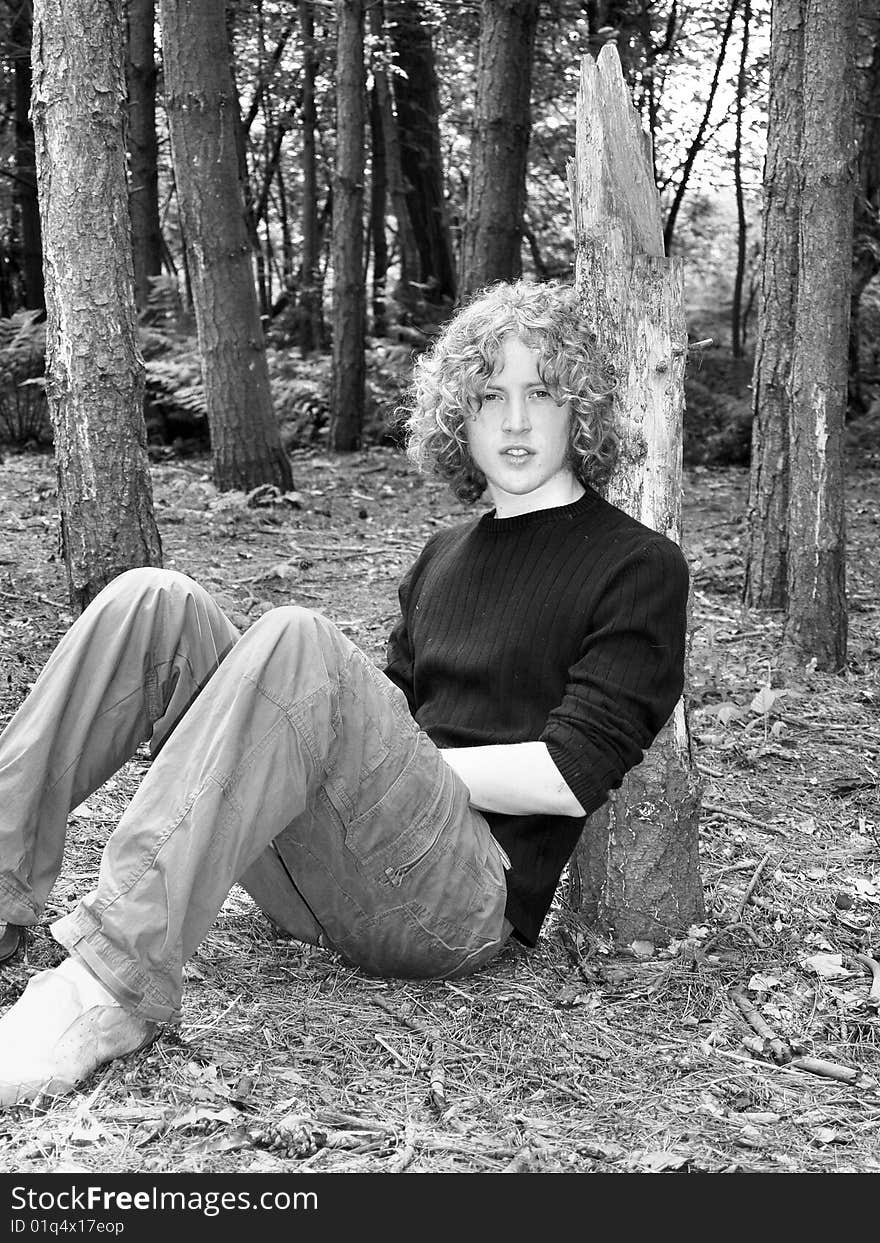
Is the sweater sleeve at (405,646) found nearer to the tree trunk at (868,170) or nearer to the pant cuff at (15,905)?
the pant cuff at (15,905)

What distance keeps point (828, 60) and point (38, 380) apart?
25.6 feet

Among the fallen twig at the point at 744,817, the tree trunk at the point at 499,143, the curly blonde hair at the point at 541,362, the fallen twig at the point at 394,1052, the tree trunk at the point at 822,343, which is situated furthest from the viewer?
the tree trunk at the point at 499,143

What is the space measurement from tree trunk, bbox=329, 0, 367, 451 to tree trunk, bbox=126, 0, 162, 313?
10.4ft

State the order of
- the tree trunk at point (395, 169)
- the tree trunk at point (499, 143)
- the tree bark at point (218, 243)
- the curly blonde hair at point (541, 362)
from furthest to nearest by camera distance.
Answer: the tree trunk at point (395, 169) < the tree trunk at point (499, 143) < the tree bark at point (218, 243) < the curly blonde hair at point (541, 362)

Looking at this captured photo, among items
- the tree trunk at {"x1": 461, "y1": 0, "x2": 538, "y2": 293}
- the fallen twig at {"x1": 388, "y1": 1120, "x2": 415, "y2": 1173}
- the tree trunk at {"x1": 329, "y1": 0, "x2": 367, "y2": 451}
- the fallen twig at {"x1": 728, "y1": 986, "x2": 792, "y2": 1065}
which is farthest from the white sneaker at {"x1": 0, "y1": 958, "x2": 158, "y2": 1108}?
the tree trunk at {"x1": 329, "y1": 0, "x2": 367, "y2": 451}

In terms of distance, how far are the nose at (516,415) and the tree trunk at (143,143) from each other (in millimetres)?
11211

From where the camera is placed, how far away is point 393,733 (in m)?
2.54

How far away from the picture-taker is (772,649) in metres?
5.93

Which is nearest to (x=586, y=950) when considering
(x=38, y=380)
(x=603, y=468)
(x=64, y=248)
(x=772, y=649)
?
(x=603, y=468)

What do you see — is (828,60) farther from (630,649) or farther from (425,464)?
(630,649)

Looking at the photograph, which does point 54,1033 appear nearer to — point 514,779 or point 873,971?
point 514,779

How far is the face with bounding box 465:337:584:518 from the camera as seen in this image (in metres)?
2.96

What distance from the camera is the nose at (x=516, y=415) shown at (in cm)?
296

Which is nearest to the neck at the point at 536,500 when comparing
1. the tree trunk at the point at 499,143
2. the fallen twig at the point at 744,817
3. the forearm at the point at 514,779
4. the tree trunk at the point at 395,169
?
the forearm at the point at 514,779
